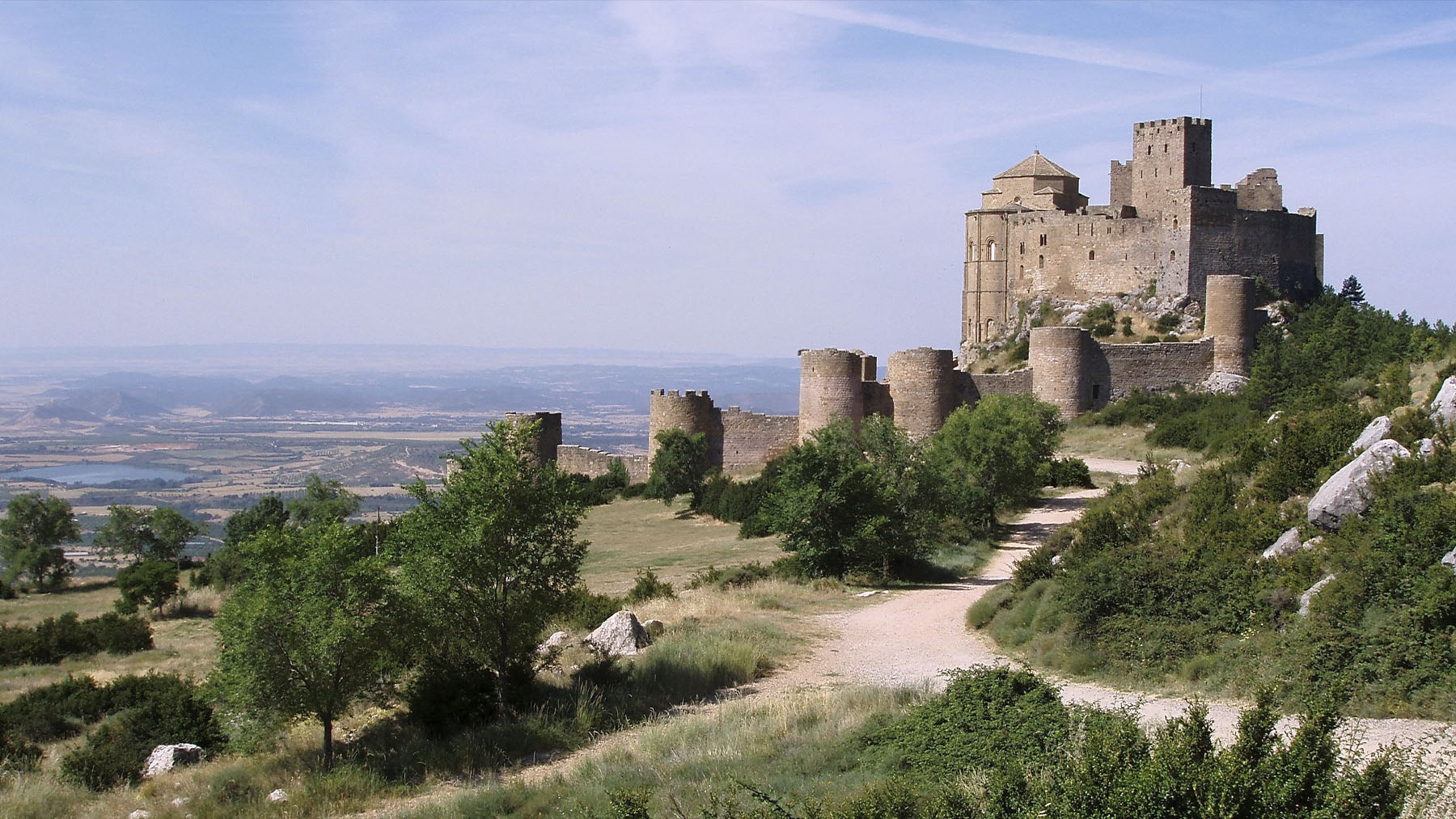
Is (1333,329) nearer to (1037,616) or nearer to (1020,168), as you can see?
(1020,168)

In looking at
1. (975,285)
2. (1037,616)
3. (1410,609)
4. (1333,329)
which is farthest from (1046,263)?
(1410,609)

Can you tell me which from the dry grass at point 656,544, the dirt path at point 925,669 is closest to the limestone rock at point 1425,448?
the dirt path at point 925,669

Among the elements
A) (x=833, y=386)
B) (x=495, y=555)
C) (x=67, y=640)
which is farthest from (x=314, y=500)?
(x=495, y=555)

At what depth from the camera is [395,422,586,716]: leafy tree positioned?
1263 centimetres

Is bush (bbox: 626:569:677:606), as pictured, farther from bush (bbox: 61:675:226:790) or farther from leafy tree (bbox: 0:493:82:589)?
leafy tree (bbox: 0:493:82:589)

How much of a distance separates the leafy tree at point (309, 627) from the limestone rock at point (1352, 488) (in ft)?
30.5

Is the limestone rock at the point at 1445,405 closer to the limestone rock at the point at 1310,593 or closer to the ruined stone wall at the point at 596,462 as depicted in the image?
the limestone rock at the point at 1310,593

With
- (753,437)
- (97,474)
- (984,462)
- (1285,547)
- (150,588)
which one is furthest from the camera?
(97,474)

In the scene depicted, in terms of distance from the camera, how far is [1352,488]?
12109 millimetres

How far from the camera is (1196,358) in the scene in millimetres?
37500

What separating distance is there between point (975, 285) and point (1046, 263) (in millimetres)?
3079

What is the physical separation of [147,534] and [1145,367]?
3063cm

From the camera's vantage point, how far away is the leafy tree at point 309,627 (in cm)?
1145

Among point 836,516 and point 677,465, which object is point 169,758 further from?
point 677,465
